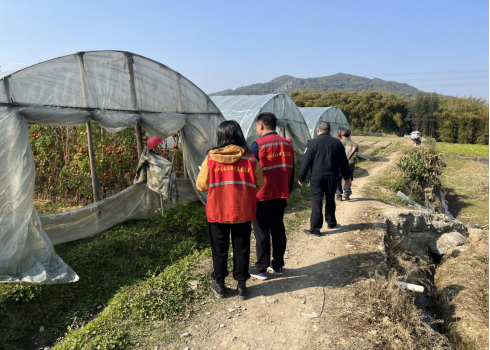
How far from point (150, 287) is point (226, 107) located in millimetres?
8912

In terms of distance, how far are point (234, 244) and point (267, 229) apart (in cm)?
49

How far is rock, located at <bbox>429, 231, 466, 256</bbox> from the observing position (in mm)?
7383

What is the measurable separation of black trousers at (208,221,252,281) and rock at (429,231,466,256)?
585 cm

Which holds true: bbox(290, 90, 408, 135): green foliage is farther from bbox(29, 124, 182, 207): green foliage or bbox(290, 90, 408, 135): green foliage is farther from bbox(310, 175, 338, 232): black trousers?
bbox(310, 175, 338, 232): black trousers

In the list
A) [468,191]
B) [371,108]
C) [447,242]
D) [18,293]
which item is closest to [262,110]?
[447,242]

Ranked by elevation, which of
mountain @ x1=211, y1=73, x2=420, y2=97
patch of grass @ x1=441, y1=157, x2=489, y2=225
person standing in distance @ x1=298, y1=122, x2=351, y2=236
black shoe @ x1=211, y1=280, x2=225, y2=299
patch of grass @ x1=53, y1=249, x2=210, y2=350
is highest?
mountain @ x1=211, y1=73, x2=420, y2=97

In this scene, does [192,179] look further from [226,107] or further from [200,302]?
[226,107]

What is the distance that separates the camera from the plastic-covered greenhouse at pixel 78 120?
169 inches

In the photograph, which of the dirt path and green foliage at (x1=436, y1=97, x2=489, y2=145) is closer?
the dirt path

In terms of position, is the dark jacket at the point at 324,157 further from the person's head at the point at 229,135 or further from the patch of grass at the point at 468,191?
the patch of grass at the point at 468,191

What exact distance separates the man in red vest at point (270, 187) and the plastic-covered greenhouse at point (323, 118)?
13.1 meters

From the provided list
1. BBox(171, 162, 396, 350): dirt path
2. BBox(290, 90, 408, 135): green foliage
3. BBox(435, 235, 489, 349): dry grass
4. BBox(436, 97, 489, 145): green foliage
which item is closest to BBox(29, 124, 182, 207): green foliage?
BBox(171, 162, 396, 350): dirt path

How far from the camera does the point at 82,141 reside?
7.38m

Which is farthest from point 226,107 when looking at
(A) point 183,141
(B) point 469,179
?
(B) point 469,179
